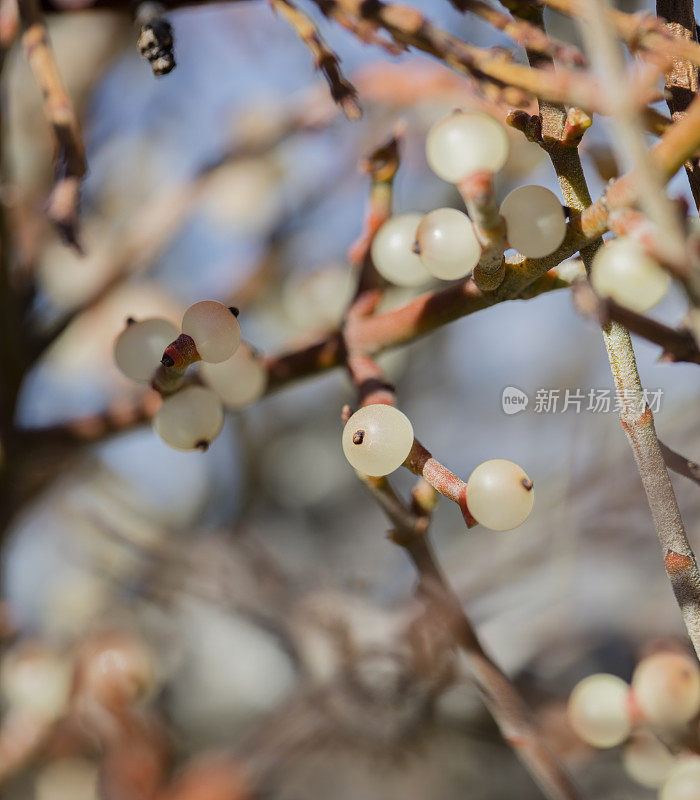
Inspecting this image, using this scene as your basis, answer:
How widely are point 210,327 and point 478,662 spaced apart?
19cm

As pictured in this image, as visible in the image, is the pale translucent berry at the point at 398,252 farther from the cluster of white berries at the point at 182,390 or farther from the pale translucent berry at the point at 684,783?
the pale translucent berry at the point at 684,783

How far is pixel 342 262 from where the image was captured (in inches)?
37.8

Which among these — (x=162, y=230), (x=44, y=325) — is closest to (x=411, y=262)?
(x=44, y=325)

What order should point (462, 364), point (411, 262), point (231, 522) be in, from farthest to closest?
1. point (462, 364)
2. point (231, 522)
3. point (411, 262)

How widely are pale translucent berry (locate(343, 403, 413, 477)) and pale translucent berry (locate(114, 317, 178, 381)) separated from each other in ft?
0.35

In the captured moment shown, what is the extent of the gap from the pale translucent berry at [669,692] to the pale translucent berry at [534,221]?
0.23 meters

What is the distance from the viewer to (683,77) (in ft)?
0.97

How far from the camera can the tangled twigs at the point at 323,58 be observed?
311mm

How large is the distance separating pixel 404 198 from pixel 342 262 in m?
0.24

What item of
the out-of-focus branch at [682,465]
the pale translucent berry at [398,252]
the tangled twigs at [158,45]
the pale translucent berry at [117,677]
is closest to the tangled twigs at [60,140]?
the tangled twigs at [158,45]

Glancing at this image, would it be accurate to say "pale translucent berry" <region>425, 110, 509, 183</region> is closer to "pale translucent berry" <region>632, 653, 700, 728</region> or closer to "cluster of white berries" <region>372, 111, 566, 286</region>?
"cluster of white berries" <region>372, 111, 566, 286</region>

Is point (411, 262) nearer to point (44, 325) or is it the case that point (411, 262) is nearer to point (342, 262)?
point (44, 325)

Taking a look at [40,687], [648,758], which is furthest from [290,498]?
[648,758]

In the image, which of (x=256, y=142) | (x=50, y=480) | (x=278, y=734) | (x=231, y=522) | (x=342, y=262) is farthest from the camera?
(x=231, y=522)
